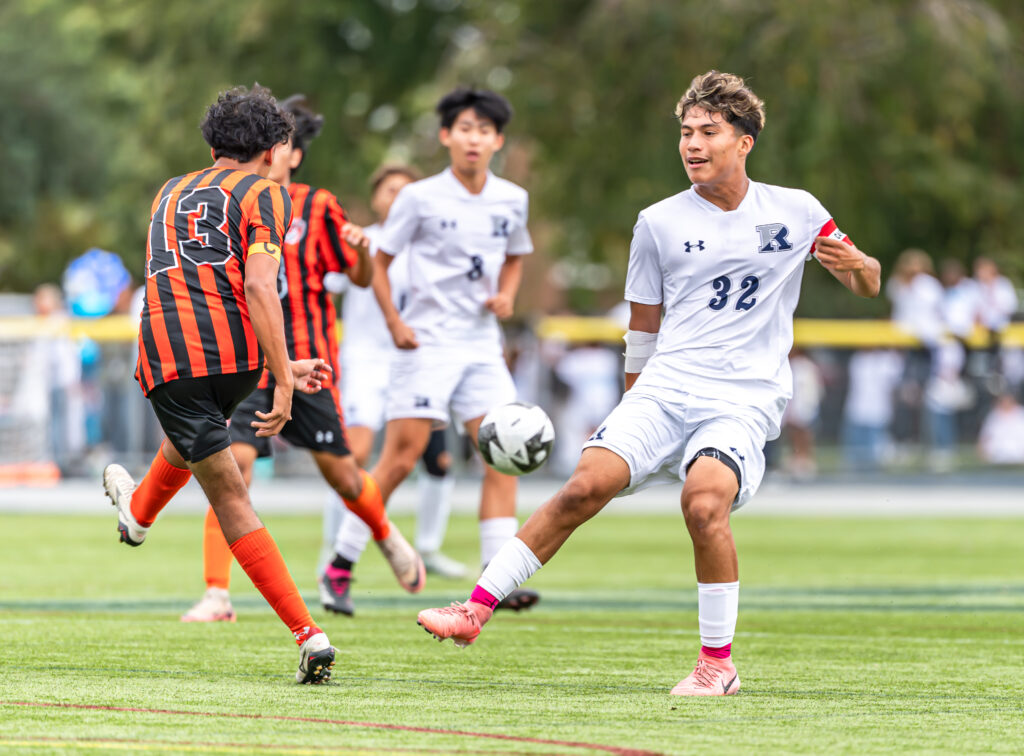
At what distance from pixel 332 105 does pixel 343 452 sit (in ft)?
74.7

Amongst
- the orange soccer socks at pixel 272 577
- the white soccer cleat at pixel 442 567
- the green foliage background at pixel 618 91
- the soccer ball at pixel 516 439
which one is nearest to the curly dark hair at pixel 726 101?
the soccer ball at pixel 516 439

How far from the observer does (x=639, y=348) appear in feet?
21.8

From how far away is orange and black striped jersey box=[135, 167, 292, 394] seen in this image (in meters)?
6.26

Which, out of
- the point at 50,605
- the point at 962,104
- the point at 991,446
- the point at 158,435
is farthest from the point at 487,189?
the point at 962,104

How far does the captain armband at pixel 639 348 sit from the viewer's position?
261 inches

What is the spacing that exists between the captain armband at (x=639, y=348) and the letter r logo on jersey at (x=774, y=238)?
0.54 m

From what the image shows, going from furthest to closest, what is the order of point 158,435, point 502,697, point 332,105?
1. point 332,105
2. point 158,435
3. point 502,697

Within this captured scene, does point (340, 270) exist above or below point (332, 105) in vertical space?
below

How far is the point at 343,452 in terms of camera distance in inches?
325

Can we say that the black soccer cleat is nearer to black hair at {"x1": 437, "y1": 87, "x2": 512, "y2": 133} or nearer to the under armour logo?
the under armour logo

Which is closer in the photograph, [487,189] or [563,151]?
[487,189]

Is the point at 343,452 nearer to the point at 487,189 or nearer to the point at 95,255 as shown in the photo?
the point at 487,189

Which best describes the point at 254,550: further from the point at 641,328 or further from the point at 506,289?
the point at 506,289

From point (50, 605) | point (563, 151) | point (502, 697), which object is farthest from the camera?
point (563, 151)
